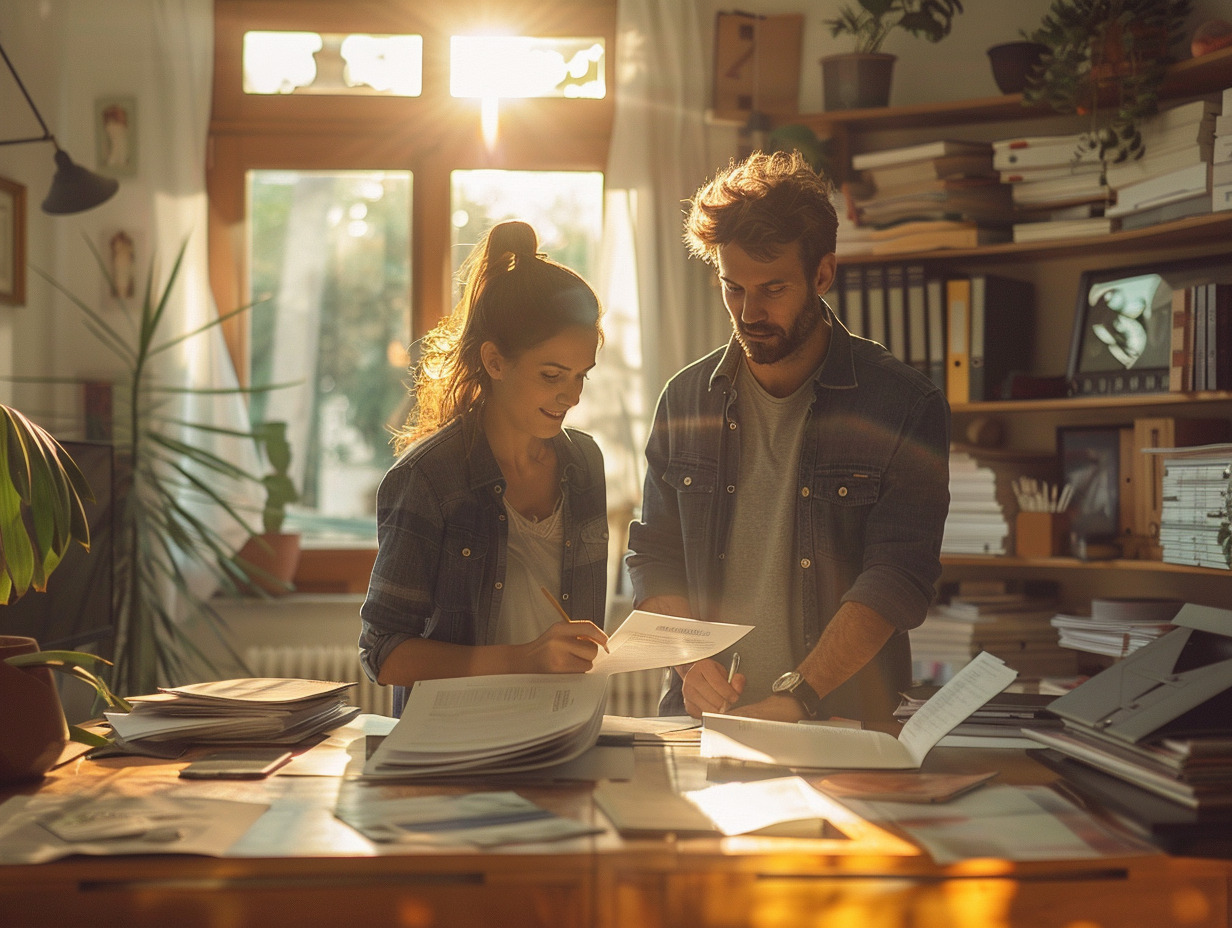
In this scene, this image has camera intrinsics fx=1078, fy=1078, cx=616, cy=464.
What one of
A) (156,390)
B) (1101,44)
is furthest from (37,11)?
(1101,44)

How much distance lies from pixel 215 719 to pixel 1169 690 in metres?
1.04

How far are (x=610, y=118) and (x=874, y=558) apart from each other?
214cm

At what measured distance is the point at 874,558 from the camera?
5.24ft

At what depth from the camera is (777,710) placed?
4.59 feet

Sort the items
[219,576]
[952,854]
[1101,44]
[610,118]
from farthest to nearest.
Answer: [610,118] < [219,576] < [1101,44] < [952,854]

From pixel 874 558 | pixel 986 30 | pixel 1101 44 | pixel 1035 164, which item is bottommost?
pixel 874 558

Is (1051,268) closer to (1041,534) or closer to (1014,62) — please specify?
(1014,62)

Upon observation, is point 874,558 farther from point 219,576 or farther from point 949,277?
point 219,576

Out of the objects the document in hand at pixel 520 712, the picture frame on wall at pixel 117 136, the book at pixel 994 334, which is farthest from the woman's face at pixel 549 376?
the picture frame on wall at pixel 117 136

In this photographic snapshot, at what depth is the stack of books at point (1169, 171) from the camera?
240 centimetres

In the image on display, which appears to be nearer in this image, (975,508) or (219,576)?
(975,508)

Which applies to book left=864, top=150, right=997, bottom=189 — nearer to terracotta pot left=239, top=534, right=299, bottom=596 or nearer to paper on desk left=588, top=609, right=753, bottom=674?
paper on desk left=588, top=609, right=753, bottom=674

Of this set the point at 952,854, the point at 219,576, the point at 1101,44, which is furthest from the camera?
the point at 219,576

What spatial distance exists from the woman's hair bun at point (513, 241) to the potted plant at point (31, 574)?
694mm
